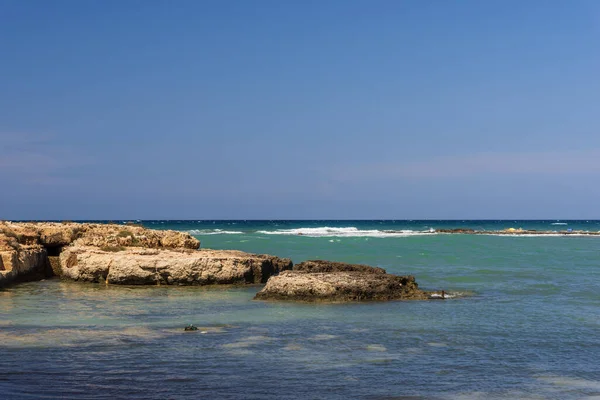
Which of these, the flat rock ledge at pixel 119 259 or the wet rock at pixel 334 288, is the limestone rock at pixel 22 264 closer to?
the flat rock ledge at pixel 119 259

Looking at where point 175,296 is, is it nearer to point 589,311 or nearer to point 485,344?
point 485,344

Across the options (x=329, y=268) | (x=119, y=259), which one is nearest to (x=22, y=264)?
(x=119, y=259)

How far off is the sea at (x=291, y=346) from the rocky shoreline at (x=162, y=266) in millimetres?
786

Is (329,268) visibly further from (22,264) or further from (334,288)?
(22,264)

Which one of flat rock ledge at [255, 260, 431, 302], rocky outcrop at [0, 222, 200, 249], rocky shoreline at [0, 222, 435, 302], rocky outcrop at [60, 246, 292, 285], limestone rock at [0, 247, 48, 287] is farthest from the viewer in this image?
rocky outcrop at [0, 222, 200, 249]

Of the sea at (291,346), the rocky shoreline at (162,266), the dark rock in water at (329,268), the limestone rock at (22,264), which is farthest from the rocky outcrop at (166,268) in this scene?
the dark rock in water at (329,268)

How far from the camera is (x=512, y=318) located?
575 inches

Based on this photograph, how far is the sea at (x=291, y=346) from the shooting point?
8.80 meters

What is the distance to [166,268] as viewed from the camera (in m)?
20.1

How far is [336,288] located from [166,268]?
5916 millimetres

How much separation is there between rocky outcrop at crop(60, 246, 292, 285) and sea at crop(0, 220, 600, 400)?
1010mm

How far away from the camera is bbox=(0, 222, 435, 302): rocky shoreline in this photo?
56.3 ft

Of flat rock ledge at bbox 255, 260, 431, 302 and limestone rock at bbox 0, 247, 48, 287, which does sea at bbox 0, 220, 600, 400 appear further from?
limestone rock at bbox 0, 247, 48, 287

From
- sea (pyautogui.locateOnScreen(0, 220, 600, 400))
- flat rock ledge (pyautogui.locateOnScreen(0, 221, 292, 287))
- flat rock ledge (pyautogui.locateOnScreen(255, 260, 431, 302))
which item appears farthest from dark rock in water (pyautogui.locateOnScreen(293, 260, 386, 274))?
flat rock ledge (pyautogui.locateOnScreen(0, 221, 292, 287))
